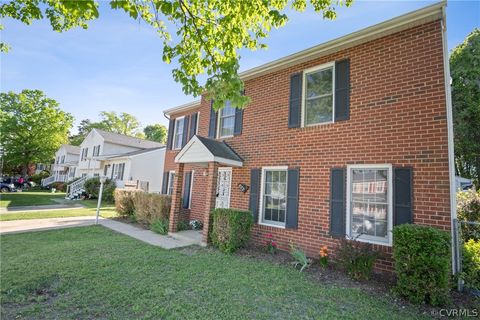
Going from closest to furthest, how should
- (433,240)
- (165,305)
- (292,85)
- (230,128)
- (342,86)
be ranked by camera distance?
(165,305)
(433,240)
(342,86)
(292,85)
(230,128)

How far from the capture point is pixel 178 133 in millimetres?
→ 12797

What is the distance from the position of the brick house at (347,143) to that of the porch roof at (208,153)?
1.5 inches

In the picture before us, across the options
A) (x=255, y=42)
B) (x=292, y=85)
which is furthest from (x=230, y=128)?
(x=255, y=42)

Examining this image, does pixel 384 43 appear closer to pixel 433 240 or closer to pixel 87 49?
pixel 433 240

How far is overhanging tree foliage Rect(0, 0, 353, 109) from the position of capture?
418 centimetres

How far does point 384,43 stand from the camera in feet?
19.0

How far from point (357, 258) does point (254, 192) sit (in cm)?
360

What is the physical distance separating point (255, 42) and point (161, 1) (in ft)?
7.24

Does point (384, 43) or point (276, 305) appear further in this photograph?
point (384, 43)

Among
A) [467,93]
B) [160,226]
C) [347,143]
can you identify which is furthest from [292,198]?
[467,93]

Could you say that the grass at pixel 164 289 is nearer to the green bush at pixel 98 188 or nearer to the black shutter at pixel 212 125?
the black shutter at pixel 212 125

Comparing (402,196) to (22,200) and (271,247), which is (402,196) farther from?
(22,200)

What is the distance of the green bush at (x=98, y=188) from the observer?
764 inches

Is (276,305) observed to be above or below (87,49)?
below
